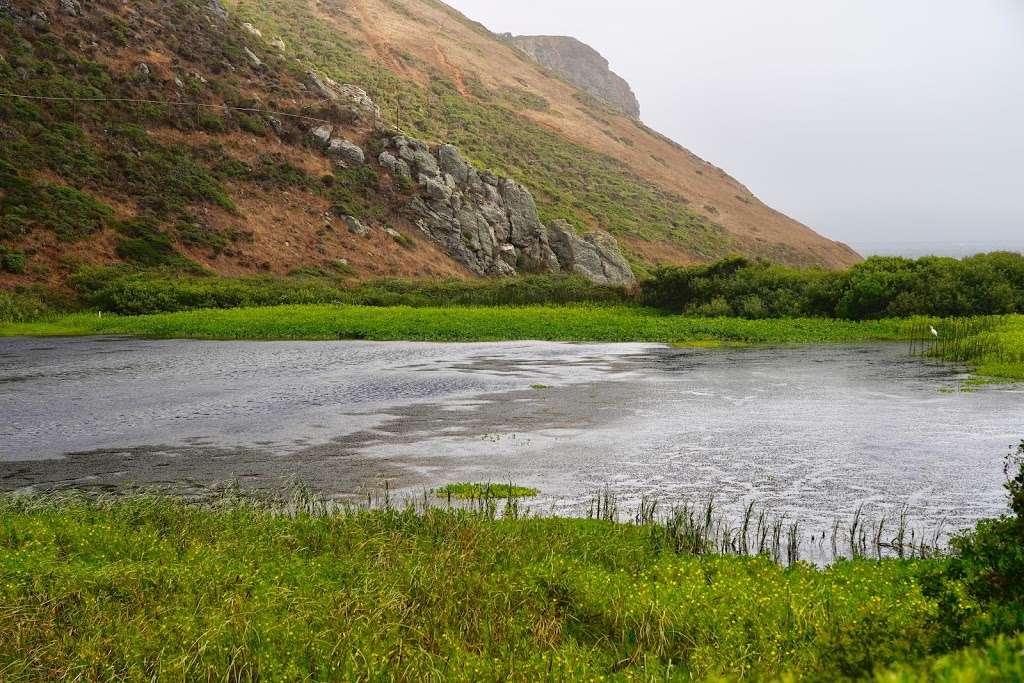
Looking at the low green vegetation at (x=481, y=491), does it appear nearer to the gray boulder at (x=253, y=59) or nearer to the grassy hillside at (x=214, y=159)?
the grassy hillside at (x=214, y=159)

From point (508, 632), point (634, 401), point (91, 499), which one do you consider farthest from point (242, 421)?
point (508, 632)

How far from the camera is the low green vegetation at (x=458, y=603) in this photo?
6.98 m

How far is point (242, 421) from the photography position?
904 inches

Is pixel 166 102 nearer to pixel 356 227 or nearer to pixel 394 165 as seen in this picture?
pixel 356 227

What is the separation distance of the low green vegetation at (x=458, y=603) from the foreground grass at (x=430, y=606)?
0.03 m

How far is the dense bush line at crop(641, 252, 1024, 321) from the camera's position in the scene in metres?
47.0

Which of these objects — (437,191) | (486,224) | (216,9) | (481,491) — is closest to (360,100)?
(216,9)

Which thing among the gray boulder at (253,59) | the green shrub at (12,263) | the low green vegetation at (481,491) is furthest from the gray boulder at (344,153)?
the low green vegetation at (481,491)

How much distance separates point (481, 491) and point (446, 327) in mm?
33626

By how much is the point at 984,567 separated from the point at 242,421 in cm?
1925

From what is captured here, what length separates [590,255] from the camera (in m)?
94.9

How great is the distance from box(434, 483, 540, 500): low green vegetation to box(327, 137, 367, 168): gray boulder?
3132 inches

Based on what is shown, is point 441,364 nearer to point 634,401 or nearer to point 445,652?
point 634,401

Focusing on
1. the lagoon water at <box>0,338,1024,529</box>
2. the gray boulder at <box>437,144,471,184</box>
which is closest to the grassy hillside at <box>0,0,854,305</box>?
→ the gray boulder at <box>437,144,471,184</box>
